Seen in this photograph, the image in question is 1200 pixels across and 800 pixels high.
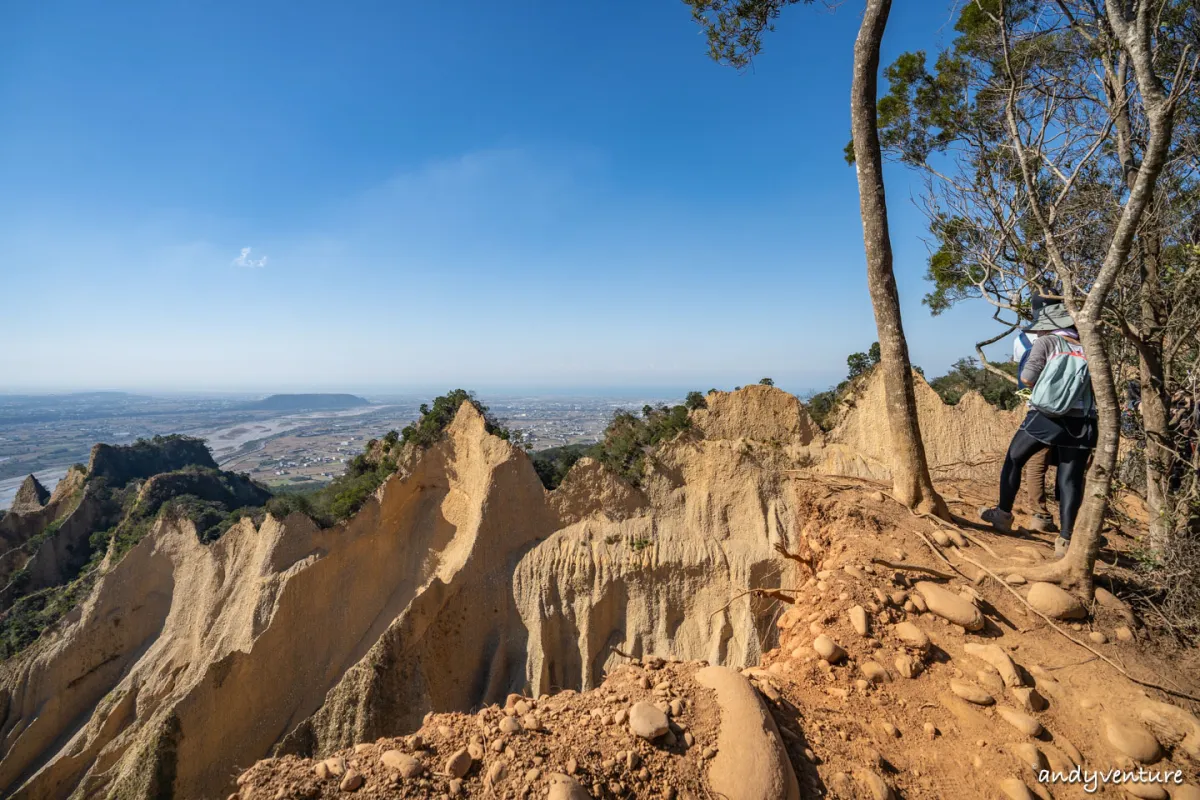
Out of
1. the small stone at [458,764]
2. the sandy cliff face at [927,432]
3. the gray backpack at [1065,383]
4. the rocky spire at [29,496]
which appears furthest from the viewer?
the rocky spire at [29,496]

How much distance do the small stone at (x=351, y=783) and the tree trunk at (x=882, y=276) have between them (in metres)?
5.45

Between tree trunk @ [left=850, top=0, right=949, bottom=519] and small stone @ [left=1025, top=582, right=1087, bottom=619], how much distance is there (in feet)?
4.91

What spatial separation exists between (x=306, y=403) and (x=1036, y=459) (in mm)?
178097

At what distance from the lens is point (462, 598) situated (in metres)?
11.1

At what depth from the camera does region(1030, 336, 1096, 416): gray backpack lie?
14.3 feet

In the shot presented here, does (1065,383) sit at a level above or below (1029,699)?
above

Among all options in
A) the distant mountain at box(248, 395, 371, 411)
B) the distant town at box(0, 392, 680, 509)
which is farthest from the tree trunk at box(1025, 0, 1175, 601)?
the distant mountain at box(248, 395, 371, 411)

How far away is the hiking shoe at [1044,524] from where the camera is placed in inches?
206

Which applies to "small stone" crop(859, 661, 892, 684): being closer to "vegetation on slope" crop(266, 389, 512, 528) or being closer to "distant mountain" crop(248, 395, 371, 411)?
"vegetation on slope" crop(266, 389, 512, 528)

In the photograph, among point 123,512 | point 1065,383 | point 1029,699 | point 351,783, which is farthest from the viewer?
point 123,512

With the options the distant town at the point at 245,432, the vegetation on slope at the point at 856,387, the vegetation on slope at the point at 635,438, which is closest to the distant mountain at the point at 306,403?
the distant town at the point at 245,432

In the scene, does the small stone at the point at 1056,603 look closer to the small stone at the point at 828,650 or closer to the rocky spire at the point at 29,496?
the small stone at the point at 828,650

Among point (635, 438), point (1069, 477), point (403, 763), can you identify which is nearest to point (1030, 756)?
point (1069, 477)

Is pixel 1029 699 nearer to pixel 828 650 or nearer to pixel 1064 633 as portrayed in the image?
pixel 1064 633
